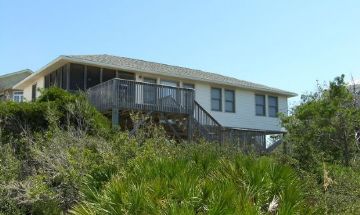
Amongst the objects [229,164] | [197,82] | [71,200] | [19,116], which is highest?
[197,82]

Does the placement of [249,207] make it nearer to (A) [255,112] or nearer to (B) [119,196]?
(B) [119,196]

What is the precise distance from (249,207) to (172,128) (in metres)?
16.5

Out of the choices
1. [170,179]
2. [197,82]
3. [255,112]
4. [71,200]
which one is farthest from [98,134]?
[255,112]

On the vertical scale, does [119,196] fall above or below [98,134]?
below

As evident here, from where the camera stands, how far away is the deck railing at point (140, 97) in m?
21.6

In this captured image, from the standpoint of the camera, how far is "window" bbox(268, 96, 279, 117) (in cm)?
3251

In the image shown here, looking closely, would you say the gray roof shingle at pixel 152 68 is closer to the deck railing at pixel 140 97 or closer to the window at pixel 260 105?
the window at pixel 260 105

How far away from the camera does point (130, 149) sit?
1286cm

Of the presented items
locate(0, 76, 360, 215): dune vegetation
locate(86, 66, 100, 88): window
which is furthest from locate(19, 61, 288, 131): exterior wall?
locate(0, 76, 360, 215): dune vegetation

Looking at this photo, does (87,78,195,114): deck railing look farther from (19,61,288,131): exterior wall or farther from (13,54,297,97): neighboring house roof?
(19,61,288,131): exterior wall

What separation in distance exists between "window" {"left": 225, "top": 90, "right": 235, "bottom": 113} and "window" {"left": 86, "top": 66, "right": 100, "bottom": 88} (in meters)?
7.62

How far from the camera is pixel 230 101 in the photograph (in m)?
30.7

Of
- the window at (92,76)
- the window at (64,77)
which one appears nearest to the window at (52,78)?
the window at (64,77)

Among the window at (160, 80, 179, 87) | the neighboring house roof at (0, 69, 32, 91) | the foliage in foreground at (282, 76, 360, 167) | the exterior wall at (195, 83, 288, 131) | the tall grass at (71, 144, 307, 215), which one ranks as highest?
the neighboring house roof at (0, 69, 32, 91)
